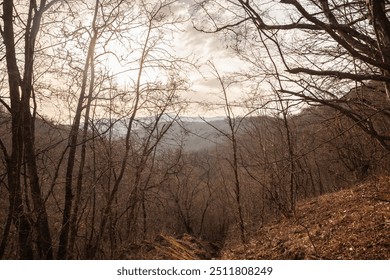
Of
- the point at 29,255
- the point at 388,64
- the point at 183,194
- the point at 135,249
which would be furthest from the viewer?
the point at 183,194

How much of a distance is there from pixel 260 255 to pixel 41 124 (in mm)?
5062

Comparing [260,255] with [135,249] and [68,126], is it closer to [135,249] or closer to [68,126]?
[135,249]

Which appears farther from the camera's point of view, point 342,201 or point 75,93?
point 342,201

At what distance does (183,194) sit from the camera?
2362cm

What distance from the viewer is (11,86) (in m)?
4.09

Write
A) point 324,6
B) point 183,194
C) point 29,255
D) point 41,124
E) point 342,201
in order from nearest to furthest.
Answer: point 324,6 → point 29,255 → point 41,124 → point 342,201 → point 183,194

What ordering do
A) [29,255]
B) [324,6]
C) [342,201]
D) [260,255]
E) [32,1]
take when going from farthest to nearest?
[342,201] → [260,255] → [29,255] → [32,1] → [324,6]

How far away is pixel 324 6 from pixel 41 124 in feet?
15.1

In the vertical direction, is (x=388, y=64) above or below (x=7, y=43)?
below
